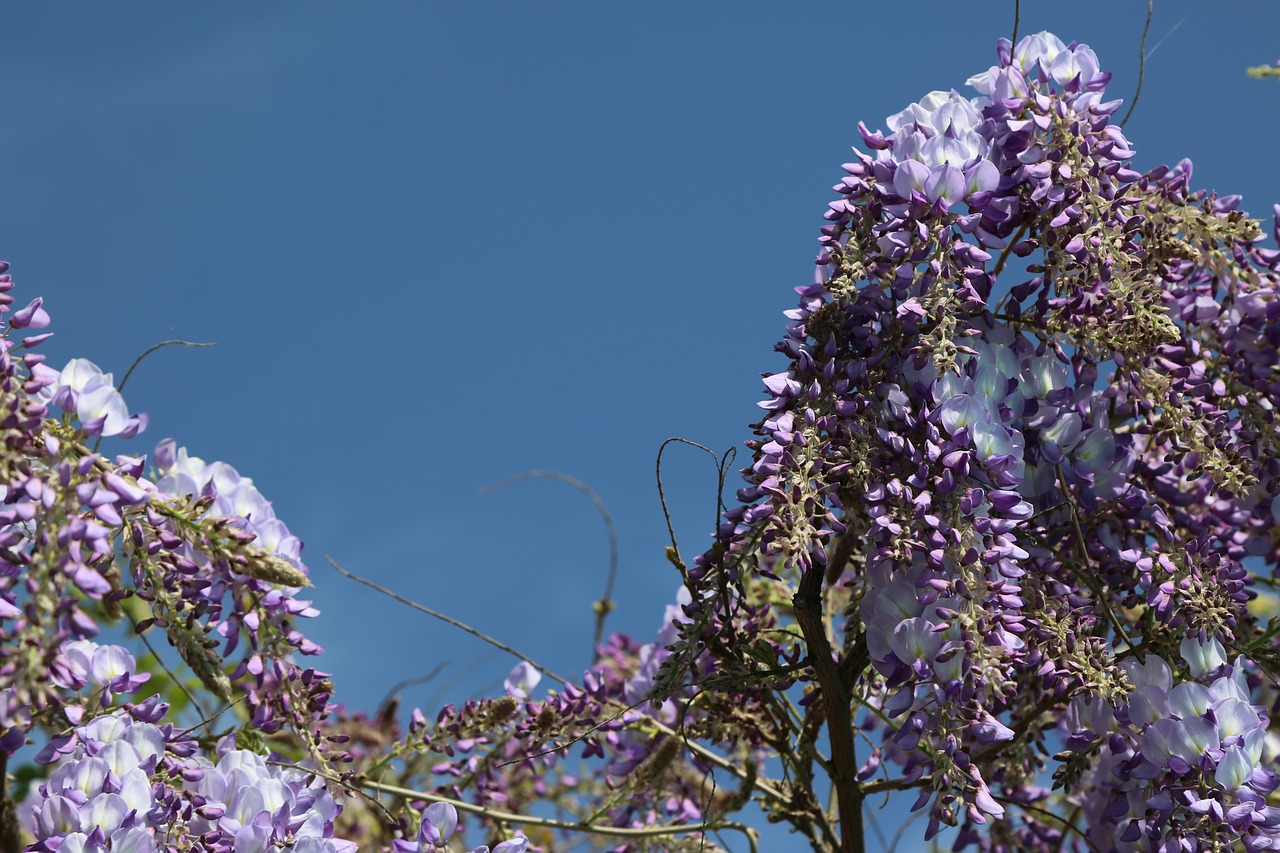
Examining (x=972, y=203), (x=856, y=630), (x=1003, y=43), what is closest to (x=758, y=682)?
(x=856, y=630)

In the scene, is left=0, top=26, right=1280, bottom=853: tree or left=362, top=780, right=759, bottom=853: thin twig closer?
left=0, top=26, right=1280, bottom=853: tree

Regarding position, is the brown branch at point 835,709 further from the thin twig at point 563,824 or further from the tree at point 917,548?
the thin twig at point 563,824

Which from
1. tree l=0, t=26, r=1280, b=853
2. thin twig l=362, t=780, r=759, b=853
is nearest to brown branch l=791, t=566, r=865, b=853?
tree l=0, t=26, r=1280, b=853

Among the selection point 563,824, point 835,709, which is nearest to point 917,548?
point 835,709

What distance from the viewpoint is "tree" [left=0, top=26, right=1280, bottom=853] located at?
4.97ft

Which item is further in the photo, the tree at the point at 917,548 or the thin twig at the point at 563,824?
the thin twig at the point at 563,824

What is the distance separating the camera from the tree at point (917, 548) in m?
1.52

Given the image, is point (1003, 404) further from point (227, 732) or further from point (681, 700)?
point (227, 732)

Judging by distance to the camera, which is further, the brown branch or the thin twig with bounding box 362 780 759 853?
the thin twig with bounding box 362 780 759 853

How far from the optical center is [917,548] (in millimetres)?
1508

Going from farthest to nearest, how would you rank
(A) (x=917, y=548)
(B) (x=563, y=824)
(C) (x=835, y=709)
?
(B) (x=563, y=824)
(C) (x=835, y=709)
(A) (x=917, y=548)

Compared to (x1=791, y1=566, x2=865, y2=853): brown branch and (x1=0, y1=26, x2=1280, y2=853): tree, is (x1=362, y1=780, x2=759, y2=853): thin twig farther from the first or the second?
(x1=791, y1=566, x2=865, y2=853): brown branch

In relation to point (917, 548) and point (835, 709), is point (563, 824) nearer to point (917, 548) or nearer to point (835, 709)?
point (835, 709)

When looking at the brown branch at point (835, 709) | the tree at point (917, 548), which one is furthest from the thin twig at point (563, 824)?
the brown branch at point (835, 709)
